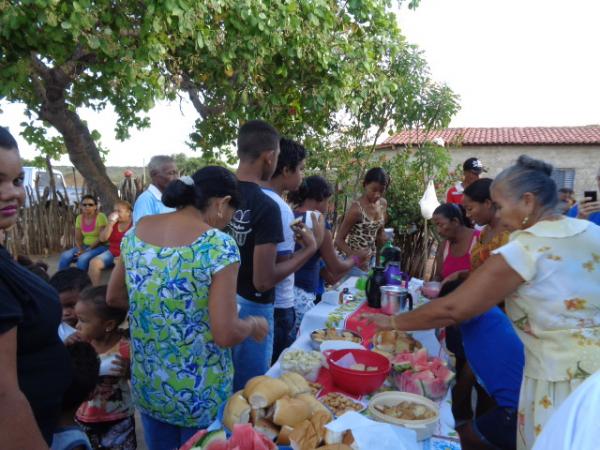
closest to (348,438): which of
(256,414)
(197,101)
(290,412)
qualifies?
(290,412)

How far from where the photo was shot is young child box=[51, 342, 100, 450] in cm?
152

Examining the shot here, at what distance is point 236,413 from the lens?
4.53 ft

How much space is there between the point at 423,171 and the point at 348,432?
23.6ft

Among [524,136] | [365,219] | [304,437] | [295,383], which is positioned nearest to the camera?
[304,437]

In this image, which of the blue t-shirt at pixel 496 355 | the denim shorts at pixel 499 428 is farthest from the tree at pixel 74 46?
the denim shorts at pixel 499 428

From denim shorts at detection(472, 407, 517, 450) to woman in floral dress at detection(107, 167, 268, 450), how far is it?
1.16 metres

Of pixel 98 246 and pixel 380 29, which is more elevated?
pixel 380 29

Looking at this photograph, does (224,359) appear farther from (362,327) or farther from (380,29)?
(380,29)

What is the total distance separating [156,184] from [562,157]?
19.0 metres

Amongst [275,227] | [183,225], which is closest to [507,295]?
[275,227]

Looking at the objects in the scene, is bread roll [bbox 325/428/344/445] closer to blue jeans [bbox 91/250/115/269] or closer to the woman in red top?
the woman in red top

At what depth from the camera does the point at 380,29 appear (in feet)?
18.8

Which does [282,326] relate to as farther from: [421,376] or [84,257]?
[84,257]

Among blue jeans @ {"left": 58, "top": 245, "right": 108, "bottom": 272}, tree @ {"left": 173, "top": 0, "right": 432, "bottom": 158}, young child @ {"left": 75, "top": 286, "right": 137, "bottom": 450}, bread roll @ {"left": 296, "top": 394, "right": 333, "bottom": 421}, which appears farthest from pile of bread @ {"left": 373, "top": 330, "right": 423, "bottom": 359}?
blue jeans @ {"left": 58, "top": 245, "right": 108, "bottom": 272}
